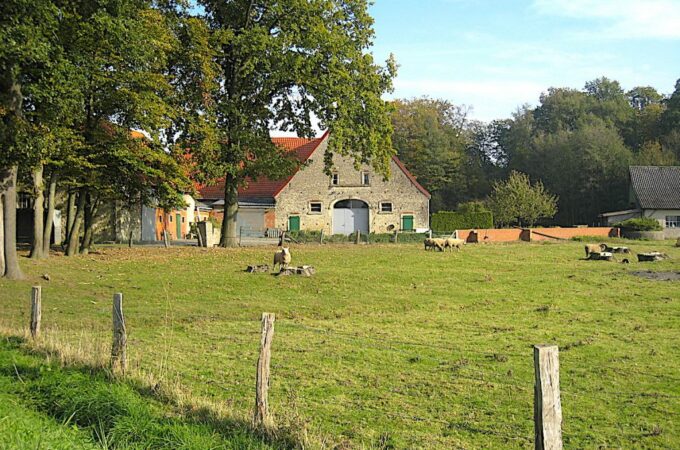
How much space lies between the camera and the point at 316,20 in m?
30.0

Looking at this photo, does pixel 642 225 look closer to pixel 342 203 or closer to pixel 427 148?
pixel 342 203

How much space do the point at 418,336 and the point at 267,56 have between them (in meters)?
18.4

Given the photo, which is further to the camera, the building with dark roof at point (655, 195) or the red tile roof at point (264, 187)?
the building with dark roof at point (655, 195)

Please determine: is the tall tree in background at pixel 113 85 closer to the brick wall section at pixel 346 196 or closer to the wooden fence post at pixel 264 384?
the wooden fence post at pixel 264 384

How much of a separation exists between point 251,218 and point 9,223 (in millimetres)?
32803

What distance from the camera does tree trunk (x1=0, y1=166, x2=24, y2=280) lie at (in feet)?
67.8

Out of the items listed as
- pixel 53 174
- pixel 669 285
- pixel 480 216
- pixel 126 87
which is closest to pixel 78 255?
pixel 53 174

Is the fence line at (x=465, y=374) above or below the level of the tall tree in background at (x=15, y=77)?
below

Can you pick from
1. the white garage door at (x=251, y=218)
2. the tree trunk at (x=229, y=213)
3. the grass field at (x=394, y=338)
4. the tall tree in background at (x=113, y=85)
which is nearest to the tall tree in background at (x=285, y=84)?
the tree trunk at (x=229, y=213)

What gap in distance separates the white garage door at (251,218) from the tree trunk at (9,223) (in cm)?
3211

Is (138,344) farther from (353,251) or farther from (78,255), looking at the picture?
(353,251)

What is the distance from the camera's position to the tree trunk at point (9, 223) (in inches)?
813

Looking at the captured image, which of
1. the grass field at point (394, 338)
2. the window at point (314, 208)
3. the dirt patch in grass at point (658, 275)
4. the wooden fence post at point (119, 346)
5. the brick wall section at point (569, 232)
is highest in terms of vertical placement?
the window at point (314, 208)

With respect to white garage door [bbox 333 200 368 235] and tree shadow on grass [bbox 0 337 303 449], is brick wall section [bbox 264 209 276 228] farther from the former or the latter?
tree shadow on grass [bbox 0 337 303 449]
